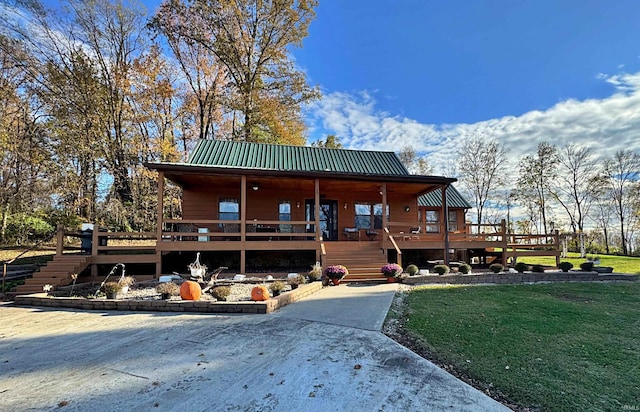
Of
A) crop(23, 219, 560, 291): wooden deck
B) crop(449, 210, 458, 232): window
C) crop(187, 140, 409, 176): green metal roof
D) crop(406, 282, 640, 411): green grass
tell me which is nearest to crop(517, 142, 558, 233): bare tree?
crop(449, 210, 458, 232): window

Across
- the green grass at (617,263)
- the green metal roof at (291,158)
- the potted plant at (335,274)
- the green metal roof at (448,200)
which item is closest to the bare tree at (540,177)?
the green grass at (617,263)

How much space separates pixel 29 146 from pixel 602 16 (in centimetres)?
2383

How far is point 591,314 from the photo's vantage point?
5832mm

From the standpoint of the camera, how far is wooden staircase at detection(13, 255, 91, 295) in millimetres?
8211

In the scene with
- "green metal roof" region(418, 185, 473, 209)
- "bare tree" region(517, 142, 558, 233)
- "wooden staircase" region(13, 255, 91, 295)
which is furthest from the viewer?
"bare tree" region(517, 142, 558, 233)

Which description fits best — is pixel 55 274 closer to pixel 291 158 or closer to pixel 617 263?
pixel 291 158

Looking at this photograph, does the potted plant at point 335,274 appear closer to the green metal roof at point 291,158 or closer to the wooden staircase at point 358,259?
the wooden staircase at point 358,259

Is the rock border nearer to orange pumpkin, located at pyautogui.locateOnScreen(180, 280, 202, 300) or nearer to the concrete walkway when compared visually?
orange pumpkin, located at pyautogui.locateOnScreen(180, 280, 202, 300)

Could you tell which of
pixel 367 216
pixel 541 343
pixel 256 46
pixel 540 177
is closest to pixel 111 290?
pixel 541 343

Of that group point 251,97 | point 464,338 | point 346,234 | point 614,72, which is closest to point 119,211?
point 251,97

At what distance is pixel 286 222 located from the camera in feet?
35.4

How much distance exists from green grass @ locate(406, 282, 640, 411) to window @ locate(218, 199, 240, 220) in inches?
319

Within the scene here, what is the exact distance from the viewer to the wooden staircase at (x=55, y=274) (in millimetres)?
8211

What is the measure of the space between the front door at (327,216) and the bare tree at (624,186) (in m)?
21.4
